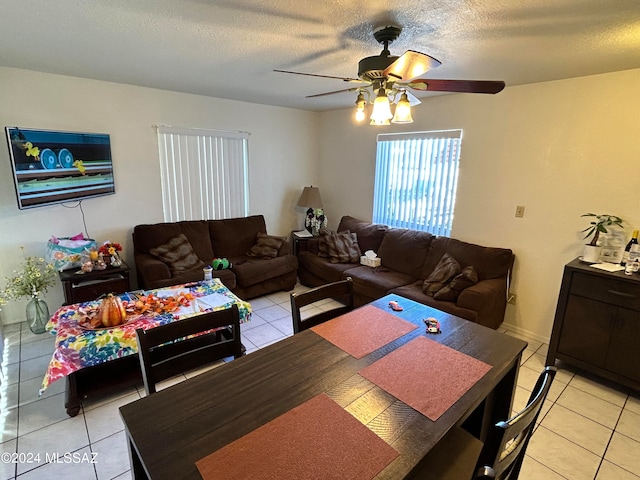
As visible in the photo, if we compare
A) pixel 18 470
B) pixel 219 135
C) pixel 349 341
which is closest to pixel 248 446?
pixel 349 341

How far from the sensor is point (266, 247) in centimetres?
408

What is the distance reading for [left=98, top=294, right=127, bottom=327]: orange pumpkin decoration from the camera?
6.98ft

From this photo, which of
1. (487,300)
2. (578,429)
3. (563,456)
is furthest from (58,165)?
(578,429)

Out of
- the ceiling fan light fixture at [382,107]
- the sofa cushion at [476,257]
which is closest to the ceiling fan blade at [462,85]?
the ceiling fan light fixture at [382,107]

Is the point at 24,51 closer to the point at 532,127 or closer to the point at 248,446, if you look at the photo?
the point at 248,446

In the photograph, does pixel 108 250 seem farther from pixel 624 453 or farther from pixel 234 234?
pixel 624 453

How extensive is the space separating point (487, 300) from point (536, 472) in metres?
1.28

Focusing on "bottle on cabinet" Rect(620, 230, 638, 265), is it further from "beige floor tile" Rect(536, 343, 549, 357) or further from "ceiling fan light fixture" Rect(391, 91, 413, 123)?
"ceiling fan light fixture" Rect(391, 91, 413, 123)

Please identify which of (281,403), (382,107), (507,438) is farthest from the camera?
(382,107)

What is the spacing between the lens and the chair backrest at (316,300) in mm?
1730

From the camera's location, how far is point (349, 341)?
1.53 metres

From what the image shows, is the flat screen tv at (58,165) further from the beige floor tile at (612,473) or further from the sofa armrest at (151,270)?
the beige floor tile at (612,473)

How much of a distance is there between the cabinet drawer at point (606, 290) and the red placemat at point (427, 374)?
1694mm

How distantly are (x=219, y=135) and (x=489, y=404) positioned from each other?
12.9ft
